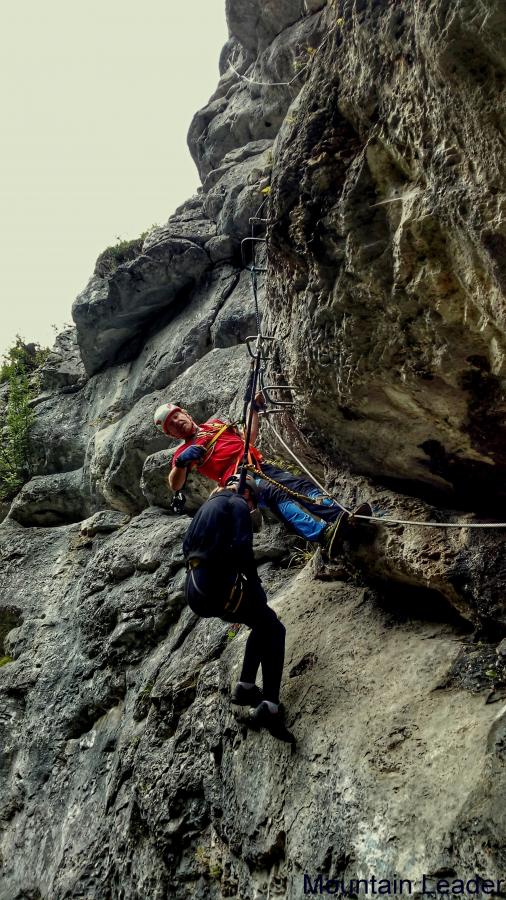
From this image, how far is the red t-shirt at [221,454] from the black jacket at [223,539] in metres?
1.29

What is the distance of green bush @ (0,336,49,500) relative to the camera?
47.8 feet

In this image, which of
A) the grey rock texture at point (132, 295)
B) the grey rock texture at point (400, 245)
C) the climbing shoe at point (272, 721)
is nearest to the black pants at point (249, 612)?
the climbing shoe at point (272, 721)

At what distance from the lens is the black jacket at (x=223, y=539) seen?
5.18 metres

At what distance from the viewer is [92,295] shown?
14219mm

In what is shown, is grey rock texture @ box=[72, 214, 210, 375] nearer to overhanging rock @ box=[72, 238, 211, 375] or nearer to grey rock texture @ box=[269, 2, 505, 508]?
overhanging rock @ box=[72, 238, 211, 375]

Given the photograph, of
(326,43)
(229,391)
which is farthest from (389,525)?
(229,391)

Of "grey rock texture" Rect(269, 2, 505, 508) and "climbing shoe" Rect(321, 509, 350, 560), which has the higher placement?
"grey rock texture" Rect(269, 2, 505, 508)

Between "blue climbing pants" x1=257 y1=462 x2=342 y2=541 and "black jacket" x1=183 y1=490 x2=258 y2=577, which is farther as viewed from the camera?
"blue climbing pants" x1=257 y1=462 x2=342 y2=541

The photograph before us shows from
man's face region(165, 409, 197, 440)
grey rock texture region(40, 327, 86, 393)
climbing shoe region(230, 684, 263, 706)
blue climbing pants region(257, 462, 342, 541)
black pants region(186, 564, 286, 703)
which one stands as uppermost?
grey rock texture region(40, 327, 86, 393)

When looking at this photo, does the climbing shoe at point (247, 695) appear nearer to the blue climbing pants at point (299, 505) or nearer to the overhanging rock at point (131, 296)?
the blue climbing pants at point (299, 505)

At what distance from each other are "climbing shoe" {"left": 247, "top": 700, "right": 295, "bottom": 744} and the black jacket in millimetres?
1125

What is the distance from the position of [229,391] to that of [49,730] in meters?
5.45

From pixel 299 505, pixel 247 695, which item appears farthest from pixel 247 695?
pixel 299 505

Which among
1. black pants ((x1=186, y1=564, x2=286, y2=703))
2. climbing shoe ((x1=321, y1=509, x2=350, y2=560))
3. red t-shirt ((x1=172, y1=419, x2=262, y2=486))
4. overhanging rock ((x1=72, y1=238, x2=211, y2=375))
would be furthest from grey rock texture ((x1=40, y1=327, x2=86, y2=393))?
black pants ((x1=186, y1=564, x2=286, y2=703))
